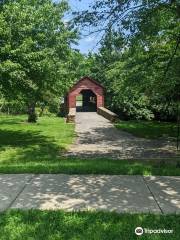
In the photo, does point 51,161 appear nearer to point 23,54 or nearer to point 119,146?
point 23,54

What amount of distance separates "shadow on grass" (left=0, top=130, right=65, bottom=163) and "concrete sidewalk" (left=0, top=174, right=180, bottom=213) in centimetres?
600

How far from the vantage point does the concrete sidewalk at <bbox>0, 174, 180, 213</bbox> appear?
5902 millimetres

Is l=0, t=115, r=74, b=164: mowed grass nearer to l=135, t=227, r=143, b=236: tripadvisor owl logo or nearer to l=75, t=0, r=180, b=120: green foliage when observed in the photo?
l=75, t=0, r=180, b=120: green foliage

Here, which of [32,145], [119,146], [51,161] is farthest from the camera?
[32,145]

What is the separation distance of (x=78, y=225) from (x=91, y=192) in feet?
4.87

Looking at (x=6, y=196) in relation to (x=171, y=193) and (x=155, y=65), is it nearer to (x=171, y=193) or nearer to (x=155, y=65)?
(x=171, y=193)

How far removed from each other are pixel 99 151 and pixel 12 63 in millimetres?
4664

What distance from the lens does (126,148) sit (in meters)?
17.5

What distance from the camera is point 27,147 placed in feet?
58.2

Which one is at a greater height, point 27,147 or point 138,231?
point 138,231

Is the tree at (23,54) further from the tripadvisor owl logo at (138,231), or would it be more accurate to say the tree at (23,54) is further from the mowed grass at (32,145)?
the tripadvisor owl logo at (138,231)

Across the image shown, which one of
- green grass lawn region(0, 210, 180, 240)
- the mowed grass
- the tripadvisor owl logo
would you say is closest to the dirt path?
the mowed grass

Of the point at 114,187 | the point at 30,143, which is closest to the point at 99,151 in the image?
the point at 30,143

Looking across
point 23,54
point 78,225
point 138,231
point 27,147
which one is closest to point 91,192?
point 78,225
